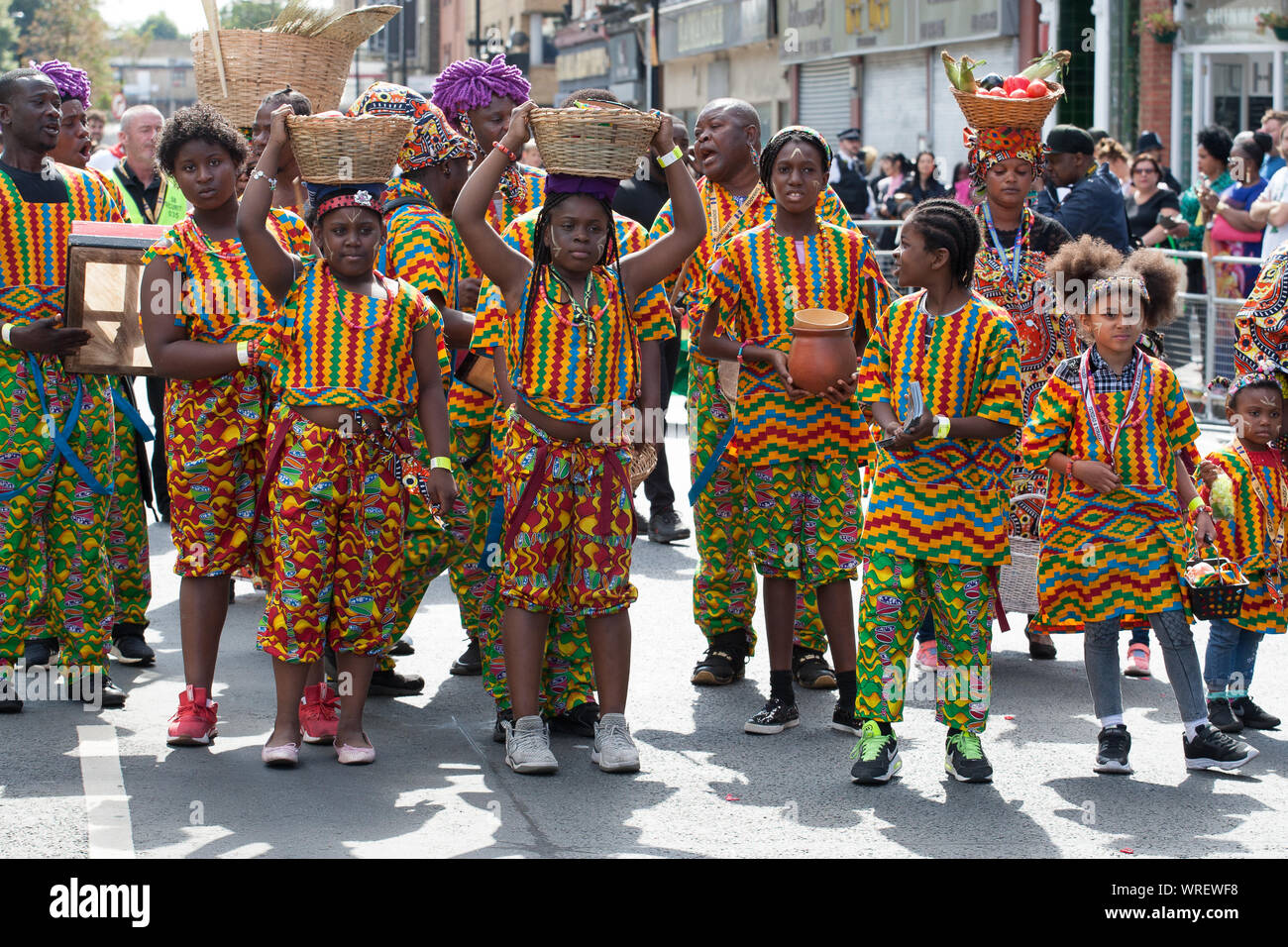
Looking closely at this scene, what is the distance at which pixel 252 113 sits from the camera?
7703mm

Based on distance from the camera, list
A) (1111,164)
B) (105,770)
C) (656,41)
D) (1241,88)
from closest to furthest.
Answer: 1. (105,770)
2. (1111,164)
3. (1241,88)
4. (656,41)

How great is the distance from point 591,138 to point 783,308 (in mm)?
1245

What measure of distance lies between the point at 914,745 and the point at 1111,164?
10071 mm

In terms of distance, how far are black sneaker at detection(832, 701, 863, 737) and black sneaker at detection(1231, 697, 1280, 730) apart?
4.75 ft

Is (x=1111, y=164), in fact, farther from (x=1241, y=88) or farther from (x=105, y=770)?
(x=105, y=770)

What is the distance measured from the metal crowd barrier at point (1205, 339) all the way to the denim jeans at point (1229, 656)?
6495 millimetres

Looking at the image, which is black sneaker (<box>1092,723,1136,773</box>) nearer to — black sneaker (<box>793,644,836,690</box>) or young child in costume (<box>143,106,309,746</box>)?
black sneaker (<box>793,644,836,690</box>)

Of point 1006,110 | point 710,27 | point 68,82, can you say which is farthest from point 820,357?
point 710,27

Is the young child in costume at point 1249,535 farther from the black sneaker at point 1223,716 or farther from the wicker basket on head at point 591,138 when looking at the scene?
the wicker basket on head at point 591,138

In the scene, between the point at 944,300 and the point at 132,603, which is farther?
the point at 132,603

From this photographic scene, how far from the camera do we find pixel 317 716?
6344mm

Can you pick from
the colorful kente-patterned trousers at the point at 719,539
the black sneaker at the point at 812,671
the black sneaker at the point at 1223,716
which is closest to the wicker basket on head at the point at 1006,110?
the colorful kente-patterned trousers at the point at 719,539

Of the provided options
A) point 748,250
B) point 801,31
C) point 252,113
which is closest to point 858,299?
point 748,250

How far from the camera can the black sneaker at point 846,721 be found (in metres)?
6.52
